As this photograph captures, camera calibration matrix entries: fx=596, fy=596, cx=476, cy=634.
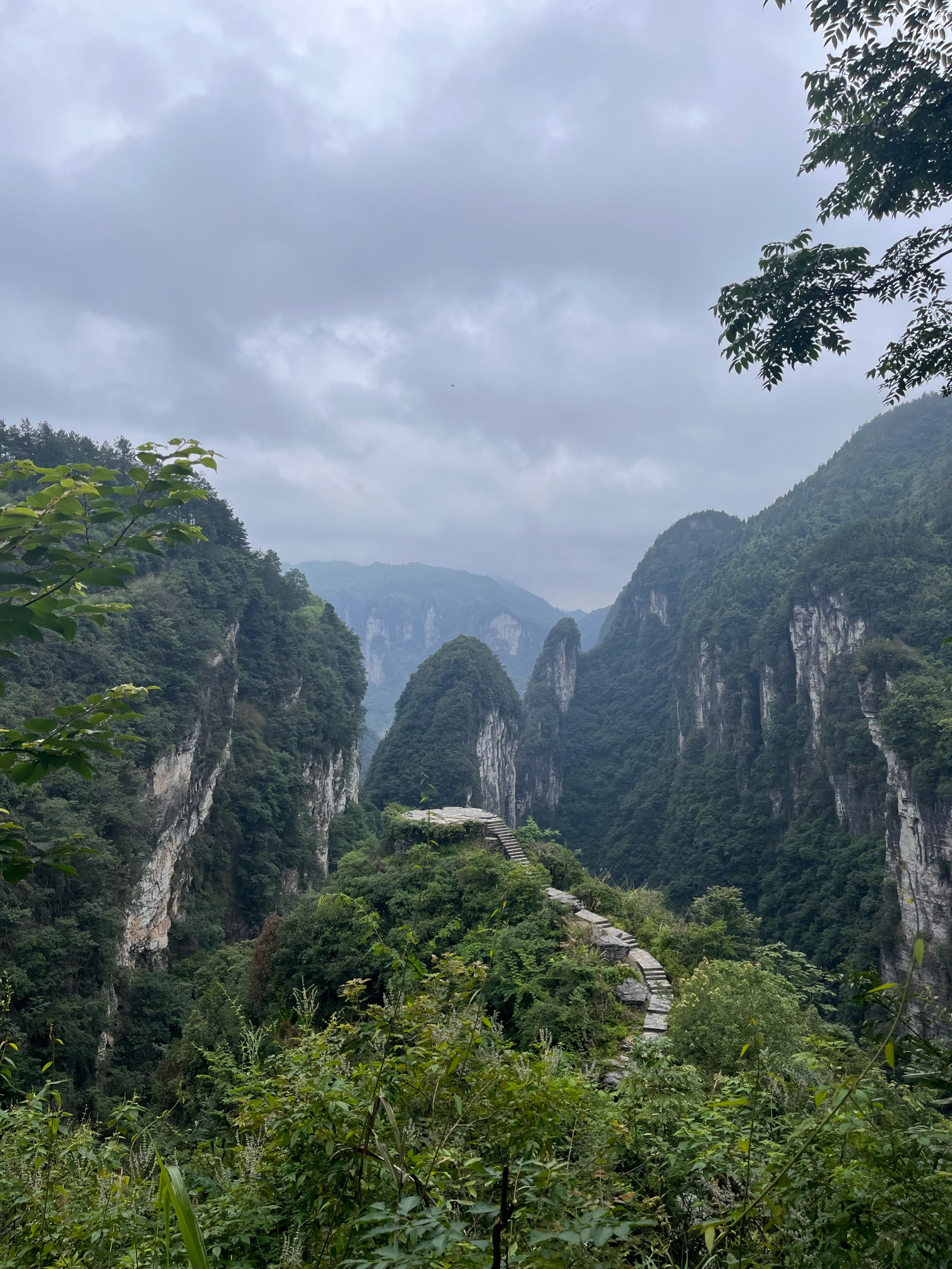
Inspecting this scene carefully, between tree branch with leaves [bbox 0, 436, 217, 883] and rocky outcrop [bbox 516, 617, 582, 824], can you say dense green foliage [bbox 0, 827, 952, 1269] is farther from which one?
rocky outcrop [bbox 516, 617, 582, 824]

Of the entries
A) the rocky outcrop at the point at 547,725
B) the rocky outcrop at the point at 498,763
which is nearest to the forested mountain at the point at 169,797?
the rocky outcrop at the point at 498,763

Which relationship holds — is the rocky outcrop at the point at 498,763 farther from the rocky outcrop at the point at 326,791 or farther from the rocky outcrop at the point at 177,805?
the rocky outcrop at the point at 177,805

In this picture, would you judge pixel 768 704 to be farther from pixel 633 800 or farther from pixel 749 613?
pixel 633 800

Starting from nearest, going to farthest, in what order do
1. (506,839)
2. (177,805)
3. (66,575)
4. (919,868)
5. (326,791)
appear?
(66,575)
(506,839)
(177,805)
(919,868)
(326,791)

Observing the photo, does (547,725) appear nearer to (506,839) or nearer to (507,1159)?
(506,839)

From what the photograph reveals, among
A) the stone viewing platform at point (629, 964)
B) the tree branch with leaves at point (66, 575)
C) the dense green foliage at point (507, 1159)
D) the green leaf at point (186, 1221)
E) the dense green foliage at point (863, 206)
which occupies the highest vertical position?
the dense green foliage at point (863, 206)

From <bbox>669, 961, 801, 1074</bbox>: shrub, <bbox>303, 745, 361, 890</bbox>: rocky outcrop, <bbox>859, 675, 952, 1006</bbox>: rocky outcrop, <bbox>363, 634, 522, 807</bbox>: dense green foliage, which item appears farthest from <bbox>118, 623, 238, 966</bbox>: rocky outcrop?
<bbox>859, 675, 952, 1006</bbox>: rocky outcrop

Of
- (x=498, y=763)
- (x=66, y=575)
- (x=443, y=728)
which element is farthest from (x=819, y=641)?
(x=66, y=575)
